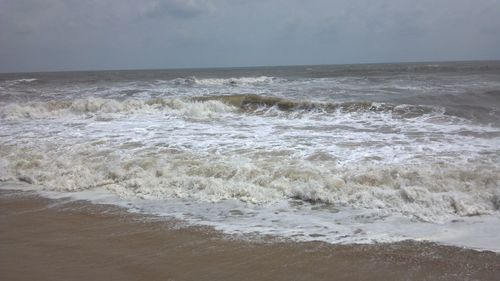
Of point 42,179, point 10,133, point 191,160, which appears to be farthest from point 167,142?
point 10,133

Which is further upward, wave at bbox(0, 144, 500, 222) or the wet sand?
wave at bbox(0, 144, 500, 222)

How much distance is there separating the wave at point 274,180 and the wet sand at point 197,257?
3.67ft

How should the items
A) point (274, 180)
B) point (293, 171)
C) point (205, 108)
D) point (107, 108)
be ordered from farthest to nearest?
point (107, 108), point (205, 108), point (293, 171), point (274, 180)

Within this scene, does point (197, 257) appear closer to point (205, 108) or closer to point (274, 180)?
point (274, 180)

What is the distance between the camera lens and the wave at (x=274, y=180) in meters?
5.28

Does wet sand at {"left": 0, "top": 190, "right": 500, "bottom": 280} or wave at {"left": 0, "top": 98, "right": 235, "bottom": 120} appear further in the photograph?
wave at {"left": 0, "top": 98, "right": 235, "bottom": 120}

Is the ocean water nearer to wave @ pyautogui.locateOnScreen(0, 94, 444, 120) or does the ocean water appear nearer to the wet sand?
the wet sand

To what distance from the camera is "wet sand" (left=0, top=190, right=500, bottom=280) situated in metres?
3.64

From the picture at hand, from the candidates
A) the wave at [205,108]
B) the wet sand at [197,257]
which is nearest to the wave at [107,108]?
the wave at [205,108]

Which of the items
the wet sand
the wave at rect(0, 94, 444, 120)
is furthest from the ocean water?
the wave at rect(0, 94, 444, 120)

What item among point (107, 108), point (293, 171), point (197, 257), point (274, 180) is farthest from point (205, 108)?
point (197, 257)

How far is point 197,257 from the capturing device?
4027 millimetres

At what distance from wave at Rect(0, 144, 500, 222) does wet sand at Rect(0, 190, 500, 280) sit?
1.12 m

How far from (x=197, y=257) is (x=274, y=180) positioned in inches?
99.3
